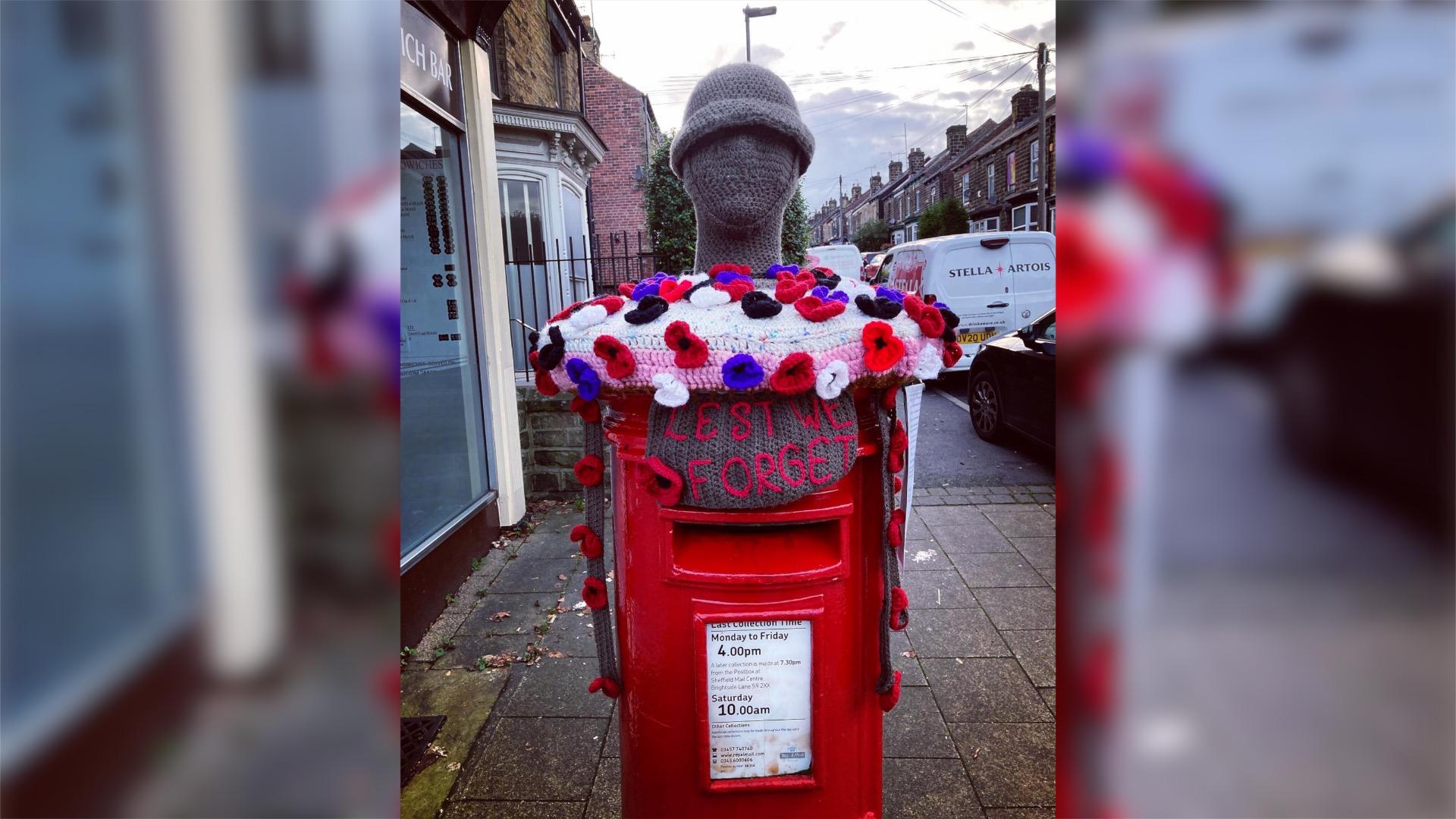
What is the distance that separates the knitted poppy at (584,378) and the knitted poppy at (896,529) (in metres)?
0.75

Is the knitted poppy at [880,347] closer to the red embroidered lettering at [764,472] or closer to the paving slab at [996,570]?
the red embroidered lettering at [764,472]

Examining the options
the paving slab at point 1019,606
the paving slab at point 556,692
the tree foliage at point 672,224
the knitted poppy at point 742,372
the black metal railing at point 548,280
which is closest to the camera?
the knitted poppy at point 742,372

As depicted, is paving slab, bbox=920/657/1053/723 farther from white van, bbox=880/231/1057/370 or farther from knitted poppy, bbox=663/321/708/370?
white van, bbox=880/231/1057/370

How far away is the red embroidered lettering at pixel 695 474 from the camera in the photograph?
153cm

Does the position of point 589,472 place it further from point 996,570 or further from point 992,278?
point 992,278

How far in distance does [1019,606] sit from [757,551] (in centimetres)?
273

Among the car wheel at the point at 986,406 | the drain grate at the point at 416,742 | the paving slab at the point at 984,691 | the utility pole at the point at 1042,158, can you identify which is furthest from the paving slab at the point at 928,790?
the utility pole at the point at 1042,158

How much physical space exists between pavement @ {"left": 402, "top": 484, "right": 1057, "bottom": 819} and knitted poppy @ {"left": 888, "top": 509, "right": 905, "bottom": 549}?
447 mm

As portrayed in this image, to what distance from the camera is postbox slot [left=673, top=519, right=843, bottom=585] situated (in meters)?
1.65

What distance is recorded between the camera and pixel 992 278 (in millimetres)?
9812

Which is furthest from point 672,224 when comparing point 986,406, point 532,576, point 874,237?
point 874,237
